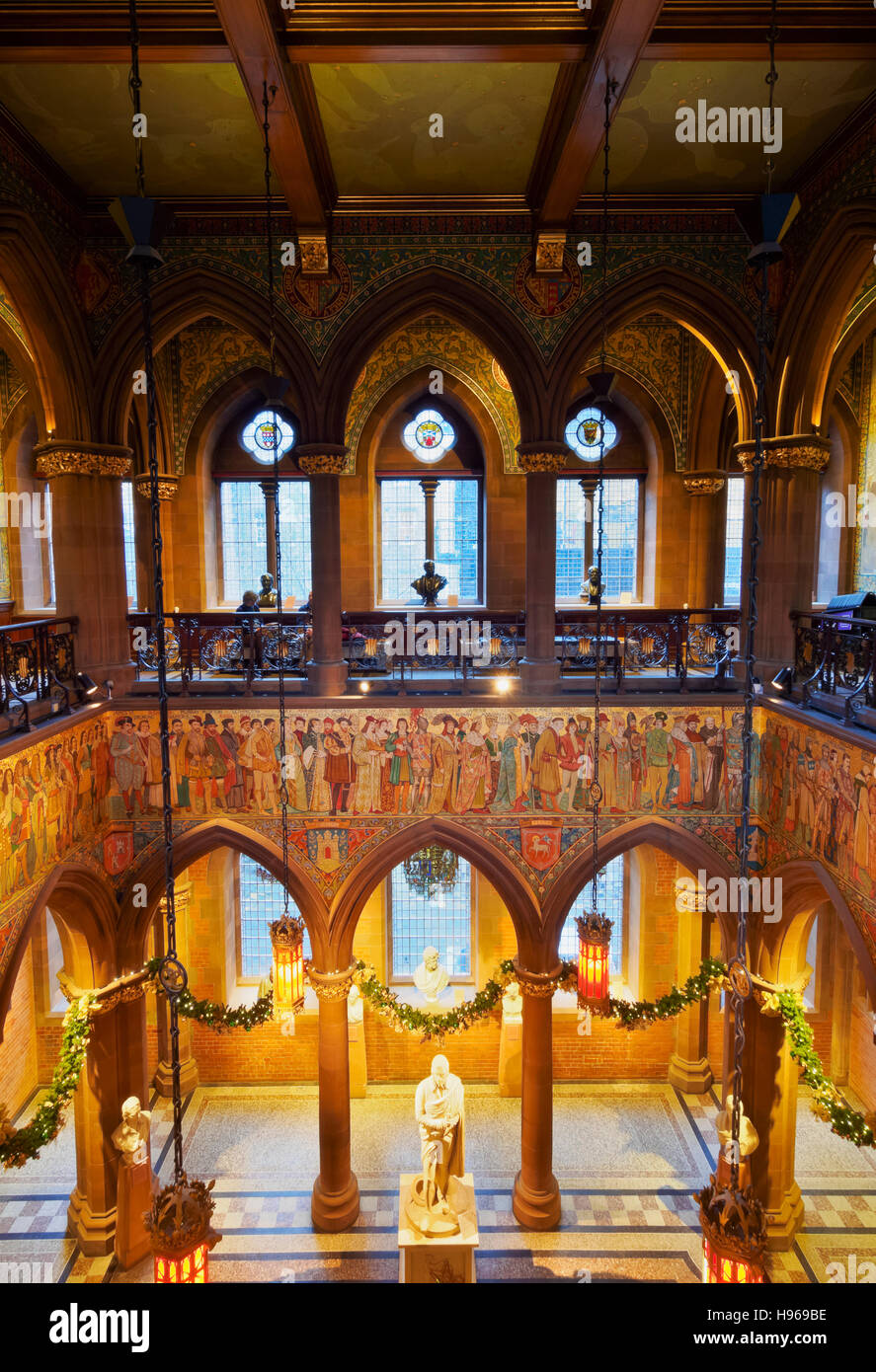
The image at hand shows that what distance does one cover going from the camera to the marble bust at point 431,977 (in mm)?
13188

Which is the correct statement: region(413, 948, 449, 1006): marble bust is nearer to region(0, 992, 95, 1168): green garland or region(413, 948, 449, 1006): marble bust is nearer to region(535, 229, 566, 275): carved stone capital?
region(0, 992, 95, 1168): green garland

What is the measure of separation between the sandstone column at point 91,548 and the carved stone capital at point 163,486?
8.86ft

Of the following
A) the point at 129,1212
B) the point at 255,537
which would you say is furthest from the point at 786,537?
the point at 129,1212

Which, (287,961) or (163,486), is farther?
(163,486)

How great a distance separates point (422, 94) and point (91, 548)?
5857 millimetres

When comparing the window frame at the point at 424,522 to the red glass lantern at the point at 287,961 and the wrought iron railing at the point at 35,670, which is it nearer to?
the wrought iron railing at the point at 35,670

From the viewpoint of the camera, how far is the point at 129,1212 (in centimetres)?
993

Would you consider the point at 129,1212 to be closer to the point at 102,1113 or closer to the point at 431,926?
the point at 102,1113

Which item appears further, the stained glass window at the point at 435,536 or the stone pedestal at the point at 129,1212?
the stained glass window at the point at 435,536

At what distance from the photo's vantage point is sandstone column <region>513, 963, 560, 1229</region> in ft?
34.7

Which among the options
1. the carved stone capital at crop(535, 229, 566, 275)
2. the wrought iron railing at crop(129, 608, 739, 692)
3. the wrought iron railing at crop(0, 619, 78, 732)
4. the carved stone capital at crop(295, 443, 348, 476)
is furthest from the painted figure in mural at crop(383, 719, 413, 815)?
the carved stone capital at crop(535, 229, 566, 275)

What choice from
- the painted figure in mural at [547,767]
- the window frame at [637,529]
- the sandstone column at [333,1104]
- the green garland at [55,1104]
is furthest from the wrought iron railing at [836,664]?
the green garland at [55,1104]

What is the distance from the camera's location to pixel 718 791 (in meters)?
10.5

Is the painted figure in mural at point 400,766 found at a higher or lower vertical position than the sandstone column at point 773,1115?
higher
